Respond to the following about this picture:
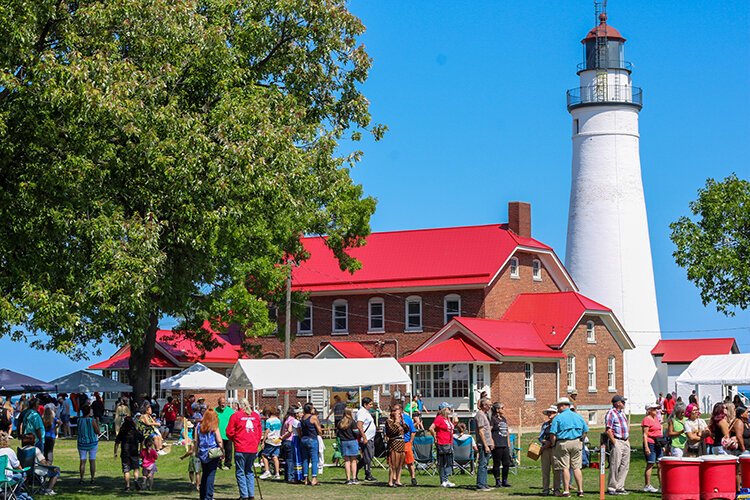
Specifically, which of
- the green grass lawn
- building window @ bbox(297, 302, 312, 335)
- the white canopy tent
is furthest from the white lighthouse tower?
the green grass lawn

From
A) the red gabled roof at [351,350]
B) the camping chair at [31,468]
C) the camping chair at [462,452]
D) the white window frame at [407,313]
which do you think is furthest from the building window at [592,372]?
the camping chair at [31,468]

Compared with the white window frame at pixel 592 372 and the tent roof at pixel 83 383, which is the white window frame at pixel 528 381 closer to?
the white window frame at pixel 592 372

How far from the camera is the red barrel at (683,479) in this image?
1820 centimetres

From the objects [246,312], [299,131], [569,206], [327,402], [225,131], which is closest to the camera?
[225,131]

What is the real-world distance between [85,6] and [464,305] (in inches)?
1432

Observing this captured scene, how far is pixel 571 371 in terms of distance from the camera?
2018 inches

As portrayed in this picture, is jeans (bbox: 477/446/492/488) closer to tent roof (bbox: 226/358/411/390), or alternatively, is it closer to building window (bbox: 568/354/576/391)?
tent roof (bbox: 226/358/411/390)

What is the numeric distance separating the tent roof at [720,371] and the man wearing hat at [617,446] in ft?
41.9

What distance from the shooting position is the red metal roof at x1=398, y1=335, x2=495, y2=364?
46.6m

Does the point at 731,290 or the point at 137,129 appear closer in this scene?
the point at 137,129

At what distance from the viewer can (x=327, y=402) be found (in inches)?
2068

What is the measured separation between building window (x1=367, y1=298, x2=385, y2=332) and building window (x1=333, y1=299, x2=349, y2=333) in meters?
1.40

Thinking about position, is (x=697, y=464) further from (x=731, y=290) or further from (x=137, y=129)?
(x=731, y=290)

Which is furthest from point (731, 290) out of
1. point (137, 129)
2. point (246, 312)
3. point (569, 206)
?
point (569, 206)
